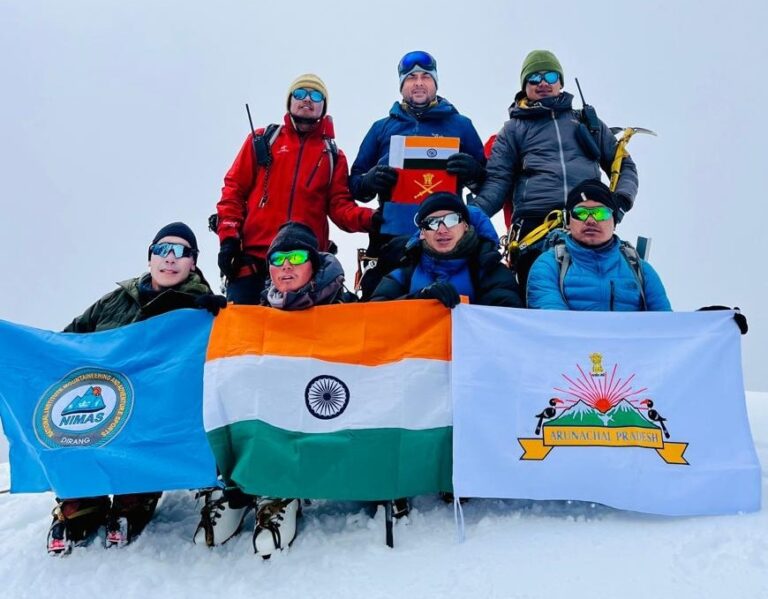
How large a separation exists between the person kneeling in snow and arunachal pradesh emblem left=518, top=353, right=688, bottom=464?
169 centimetres

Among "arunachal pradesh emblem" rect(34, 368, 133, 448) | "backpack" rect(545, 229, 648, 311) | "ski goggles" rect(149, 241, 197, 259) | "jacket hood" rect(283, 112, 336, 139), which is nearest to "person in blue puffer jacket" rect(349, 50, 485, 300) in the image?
"jacket hood" rect(283, 112, 336, 139)

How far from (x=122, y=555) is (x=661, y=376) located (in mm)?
3840

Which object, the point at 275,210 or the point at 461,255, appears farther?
the point at 275,210

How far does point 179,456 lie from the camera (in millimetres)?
4484

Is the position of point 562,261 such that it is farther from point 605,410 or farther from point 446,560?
point 446,560

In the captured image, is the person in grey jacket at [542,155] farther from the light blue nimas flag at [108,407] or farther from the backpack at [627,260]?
the light blue nimas flag at [108,407]

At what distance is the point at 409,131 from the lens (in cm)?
618

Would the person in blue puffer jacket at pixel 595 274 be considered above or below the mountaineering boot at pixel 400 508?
above

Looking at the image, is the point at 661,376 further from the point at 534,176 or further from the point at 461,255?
the point at 534,176

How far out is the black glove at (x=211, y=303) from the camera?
15.7 feet

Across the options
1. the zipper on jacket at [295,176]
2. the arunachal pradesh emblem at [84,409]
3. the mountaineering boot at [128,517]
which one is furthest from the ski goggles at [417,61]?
the mountaineering boot at [128,517]

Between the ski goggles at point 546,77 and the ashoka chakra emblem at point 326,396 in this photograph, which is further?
the ski goggles at point 546,77

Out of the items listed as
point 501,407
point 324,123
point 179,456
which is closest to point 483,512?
point 501,407

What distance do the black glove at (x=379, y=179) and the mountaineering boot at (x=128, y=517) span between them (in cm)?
325
